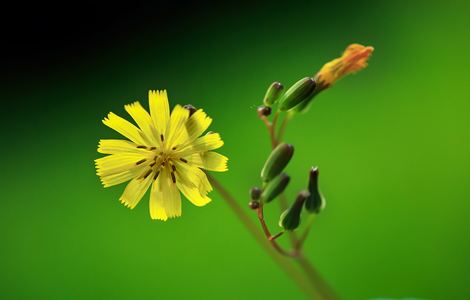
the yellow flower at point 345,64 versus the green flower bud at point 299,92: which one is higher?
the yellow flower at point 345,64

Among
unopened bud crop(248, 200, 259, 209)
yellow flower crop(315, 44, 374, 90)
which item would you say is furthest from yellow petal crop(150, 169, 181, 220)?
yellow flower crop(315, 44, 374, 90)

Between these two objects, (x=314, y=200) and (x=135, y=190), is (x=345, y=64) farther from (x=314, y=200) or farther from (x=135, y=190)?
(x=135, y=190)

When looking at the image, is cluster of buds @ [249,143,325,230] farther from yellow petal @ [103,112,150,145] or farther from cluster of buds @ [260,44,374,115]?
yellow petal @ [103,112,150,145]

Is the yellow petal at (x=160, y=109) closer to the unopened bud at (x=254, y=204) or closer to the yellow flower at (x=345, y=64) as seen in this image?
the unopened bud at (x=254, y=204)

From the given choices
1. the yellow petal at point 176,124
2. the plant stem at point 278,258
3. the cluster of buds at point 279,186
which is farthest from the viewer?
the plant stem at point 278,258

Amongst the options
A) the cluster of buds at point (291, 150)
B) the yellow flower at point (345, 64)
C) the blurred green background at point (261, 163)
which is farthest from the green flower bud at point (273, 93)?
the blurred green background at point (261, 163)

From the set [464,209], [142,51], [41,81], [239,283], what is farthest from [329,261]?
[41,81]

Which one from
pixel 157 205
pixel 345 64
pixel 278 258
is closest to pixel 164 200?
pixel 157 205
